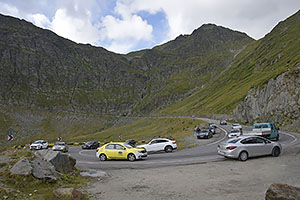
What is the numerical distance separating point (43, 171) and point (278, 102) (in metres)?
48.2

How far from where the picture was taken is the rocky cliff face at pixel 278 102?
3872 centimetres

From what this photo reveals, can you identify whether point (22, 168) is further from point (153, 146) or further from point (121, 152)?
point (153, 146)

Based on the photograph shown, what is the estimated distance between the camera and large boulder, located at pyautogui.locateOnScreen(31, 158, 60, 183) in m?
8.99

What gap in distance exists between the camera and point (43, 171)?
9.34 m

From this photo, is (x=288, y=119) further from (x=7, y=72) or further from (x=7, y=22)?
(x=7, y=22)

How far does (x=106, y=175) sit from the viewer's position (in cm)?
1253

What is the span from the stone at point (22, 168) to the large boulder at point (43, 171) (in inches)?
7.9

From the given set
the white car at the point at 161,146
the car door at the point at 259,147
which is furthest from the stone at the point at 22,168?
the car door at the point at 259,147

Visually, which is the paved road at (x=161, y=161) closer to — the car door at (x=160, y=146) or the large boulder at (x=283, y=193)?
the car door at (x=160, y=146)

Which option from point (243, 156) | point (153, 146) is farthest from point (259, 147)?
point (153, 146)

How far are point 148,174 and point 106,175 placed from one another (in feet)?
8.37

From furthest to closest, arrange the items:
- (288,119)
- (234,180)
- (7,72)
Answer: (7,72), (288,119), (234,180)

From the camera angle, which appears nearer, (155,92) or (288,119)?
(288,119)

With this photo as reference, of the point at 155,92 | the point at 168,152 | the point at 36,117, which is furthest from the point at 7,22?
the point at 168,152
